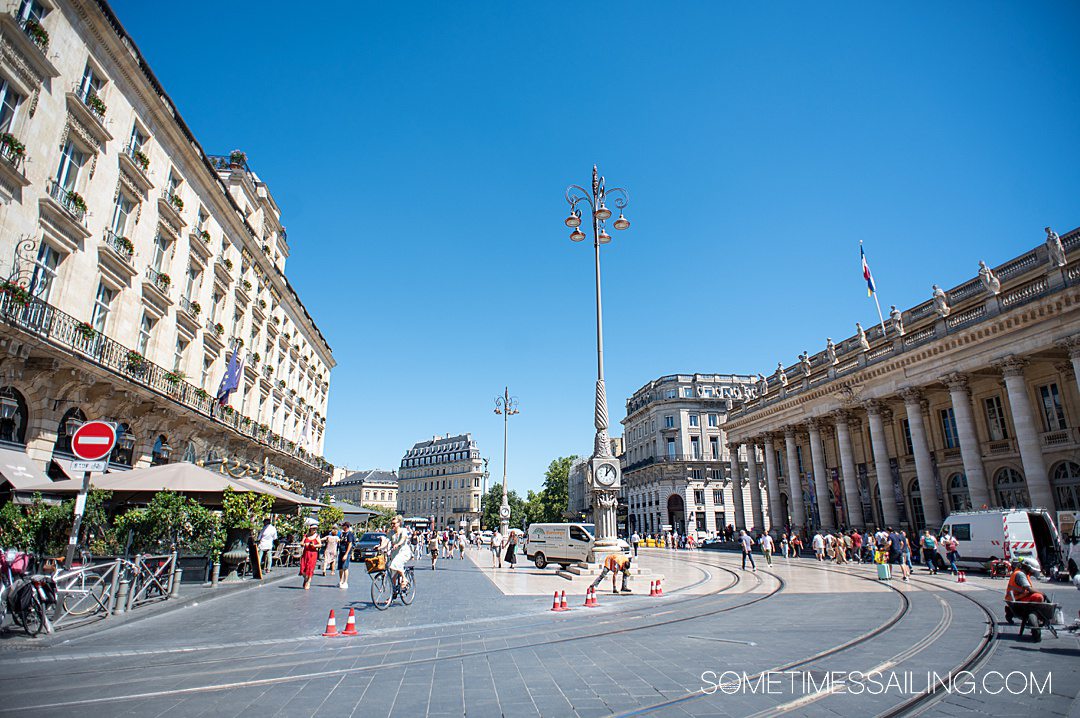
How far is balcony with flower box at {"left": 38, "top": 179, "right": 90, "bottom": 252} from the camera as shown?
15.4 metres

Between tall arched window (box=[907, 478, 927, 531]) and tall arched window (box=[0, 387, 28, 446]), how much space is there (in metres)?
42.0

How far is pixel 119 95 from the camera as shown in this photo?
19000mm

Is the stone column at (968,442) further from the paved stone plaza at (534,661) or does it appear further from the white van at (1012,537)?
the paved stone plaza at (534,661)

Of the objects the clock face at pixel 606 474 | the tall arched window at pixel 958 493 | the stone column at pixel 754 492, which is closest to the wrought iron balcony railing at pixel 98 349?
the clock face at pixel 606 474

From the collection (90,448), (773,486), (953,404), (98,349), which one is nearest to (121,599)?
(90,448)

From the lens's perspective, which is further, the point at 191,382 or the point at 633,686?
the point at 191,382

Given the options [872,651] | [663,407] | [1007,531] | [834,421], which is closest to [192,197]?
[872,651]

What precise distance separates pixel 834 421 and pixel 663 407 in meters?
31.1

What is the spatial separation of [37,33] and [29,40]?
1.41ft

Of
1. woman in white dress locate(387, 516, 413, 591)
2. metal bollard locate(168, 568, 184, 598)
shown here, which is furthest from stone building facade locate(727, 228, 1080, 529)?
metal bollard locate(168, 568, 184, 598)

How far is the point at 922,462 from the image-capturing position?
29.8 meters

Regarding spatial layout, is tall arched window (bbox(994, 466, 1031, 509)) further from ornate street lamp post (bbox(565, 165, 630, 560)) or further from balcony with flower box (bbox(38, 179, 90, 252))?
balcony with flower box (bbox(38, 179, 90, 252))

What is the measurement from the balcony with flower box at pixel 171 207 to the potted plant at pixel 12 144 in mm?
7081

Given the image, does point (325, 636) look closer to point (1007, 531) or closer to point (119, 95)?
point (119, 95)
